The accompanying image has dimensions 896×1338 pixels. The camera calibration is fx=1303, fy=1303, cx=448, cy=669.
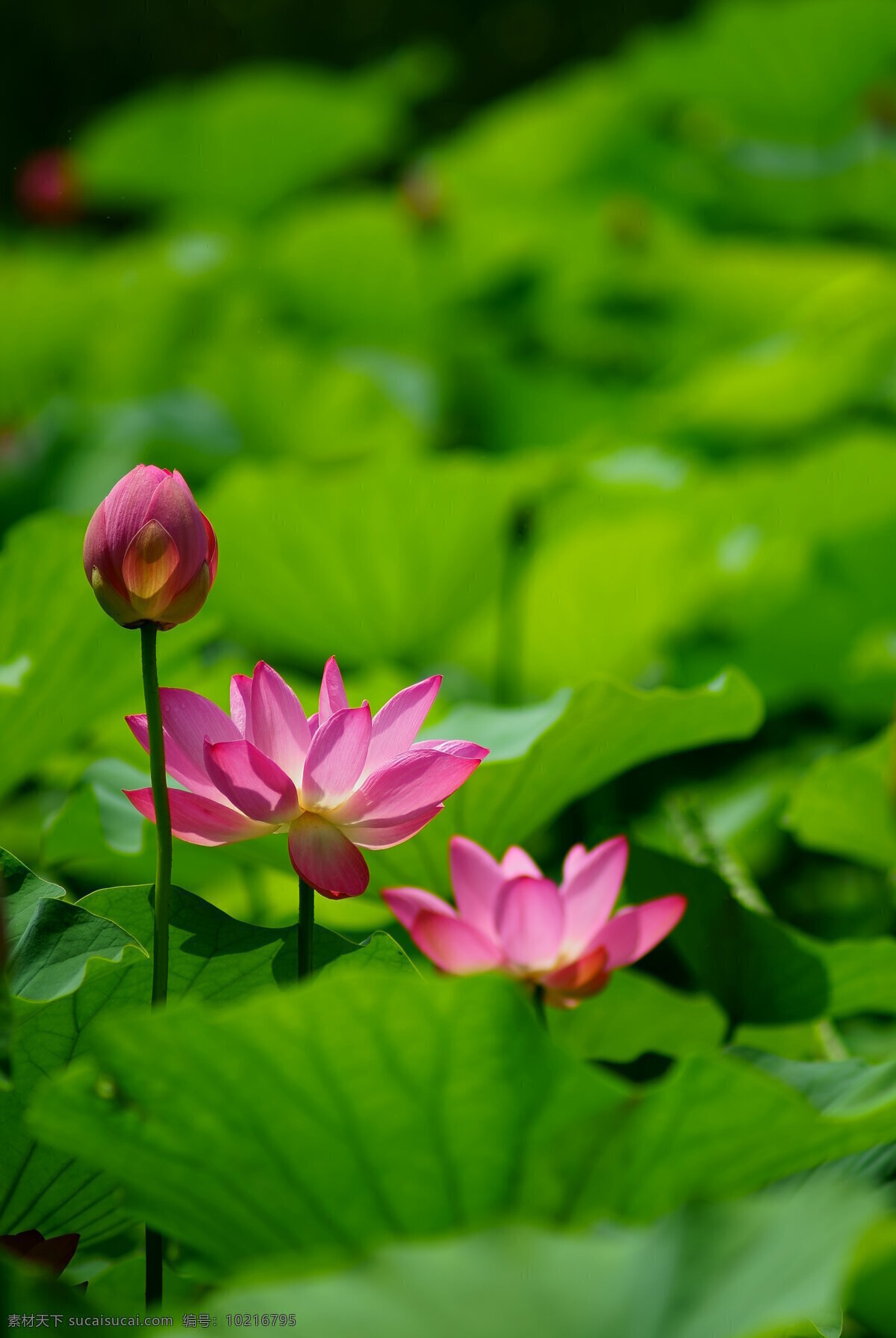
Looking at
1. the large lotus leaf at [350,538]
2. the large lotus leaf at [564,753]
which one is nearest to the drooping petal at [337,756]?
the large lotus leaf at [564,753]

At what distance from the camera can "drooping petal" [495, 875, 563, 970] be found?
Result: 0.34 metres

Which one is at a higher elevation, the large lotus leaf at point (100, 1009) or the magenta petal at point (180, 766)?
the magenta petal at point (180, 766)

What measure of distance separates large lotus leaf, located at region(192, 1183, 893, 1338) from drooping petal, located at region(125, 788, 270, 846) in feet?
0.40

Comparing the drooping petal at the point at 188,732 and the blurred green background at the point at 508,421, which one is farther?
the blurred green background at the point at 508,421

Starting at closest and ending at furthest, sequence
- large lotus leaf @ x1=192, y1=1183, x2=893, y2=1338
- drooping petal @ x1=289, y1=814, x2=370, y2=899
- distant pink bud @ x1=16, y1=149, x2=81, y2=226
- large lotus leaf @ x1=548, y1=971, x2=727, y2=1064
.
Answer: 1. large lotus leaf @ x1=192, y1=1183, x2=893, y2=1338
2. drooping petal @ x1=289, y1=814, x2=370, y2=899
3. large lotus leaf @ x1=548, y1=971, x2=727, y2=1064
4. distant pink bud @ x1=16, y1=149, x2=81, y2=226

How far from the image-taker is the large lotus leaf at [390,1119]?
261mm

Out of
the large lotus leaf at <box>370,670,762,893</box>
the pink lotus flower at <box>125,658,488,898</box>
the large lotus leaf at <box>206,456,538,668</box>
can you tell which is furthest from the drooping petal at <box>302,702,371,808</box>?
the large lotus leaf at <box>206,456,538,668</box>

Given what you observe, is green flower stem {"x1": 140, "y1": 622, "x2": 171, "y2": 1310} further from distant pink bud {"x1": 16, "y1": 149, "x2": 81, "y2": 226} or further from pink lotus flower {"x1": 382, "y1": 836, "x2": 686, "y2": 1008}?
distant pink bud {"x1": 16, "y1": 149, "x2": 81, "y2": 226}

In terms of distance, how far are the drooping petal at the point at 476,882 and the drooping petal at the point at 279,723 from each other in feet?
0.17

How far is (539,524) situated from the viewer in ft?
3.48

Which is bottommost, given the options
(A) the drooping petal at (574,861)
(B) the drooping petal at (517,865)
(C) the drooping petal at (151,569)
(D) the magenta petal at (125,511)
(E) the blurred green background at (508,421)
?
(E) the blurred green background at (508,421)

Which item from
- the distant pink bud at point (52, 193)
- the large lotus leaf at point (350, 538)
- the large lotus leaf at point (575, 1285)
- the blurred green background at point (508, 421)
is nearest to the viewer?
the large lotus leaf at point (575, 1285)

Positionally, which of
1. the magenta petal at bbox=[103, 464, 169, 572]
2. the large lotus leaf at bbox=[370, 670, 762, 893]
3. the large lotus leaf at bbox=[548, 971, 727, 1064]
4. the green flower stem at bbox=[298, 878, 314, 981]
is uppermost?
the magenta petal at bbox=[103, 464, 169, 572]

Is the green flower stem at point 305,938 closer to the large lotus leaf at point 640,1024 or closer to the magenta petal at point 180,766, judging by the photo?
the magenta petal at point 180,766
